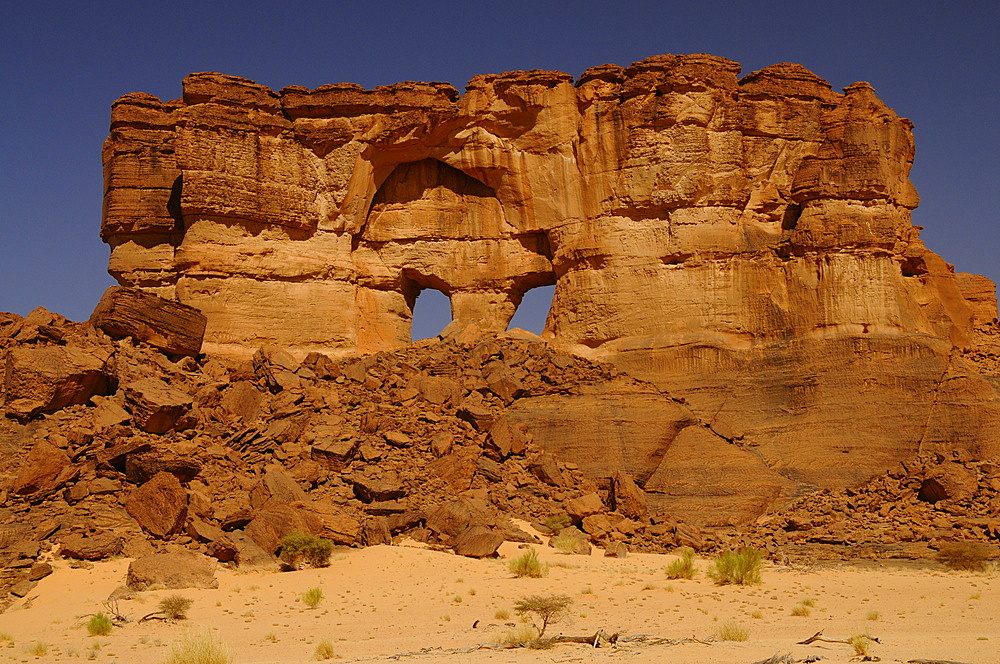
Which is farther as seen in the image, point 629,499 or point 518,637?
point 629,499

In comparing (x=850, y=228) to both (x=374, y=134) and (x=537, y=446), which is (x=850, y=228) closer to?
(x=537, y=446)

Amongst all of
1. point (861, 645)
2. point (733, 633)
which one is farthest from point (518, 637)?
point (861, 645)

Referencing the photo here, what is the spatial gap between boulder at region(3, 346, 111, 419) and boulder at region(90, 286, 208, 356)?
2049mm

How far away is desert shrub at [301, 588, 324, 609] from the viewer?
1989 centimetres

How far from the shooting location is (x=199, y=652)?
15.3 meters

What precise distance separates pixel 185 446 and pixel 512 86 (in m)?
12.9

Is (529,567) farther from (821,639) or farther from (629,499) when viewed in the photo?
(821,639)

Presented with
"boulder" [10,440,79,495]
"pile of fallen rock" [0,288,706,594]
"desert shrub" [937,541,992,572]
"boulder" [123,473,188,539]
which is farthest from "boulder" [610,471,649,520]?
"boulder" [10,440,79,495]

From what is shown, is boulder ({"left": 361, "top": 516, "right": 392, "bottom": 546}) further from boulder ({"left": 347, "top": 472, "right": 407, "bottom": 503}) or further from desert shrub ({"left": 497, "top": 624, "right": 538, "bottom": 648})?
desert shrub ({"left": 497, "top": 624, "right": 538, "bottom": 648})

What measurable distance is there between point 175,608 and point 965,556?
13.8 m

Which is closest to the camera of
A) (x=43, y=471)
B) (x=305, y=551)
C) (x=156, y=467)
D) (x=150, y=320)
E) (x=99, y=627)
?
(x=99, y=627)

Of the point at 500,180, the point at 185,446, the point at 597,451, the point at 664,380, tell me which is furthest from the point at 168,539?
the point at 500,180

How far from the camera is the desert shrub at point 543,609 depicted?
17.8m

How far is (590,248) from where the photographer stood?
1208 inches
